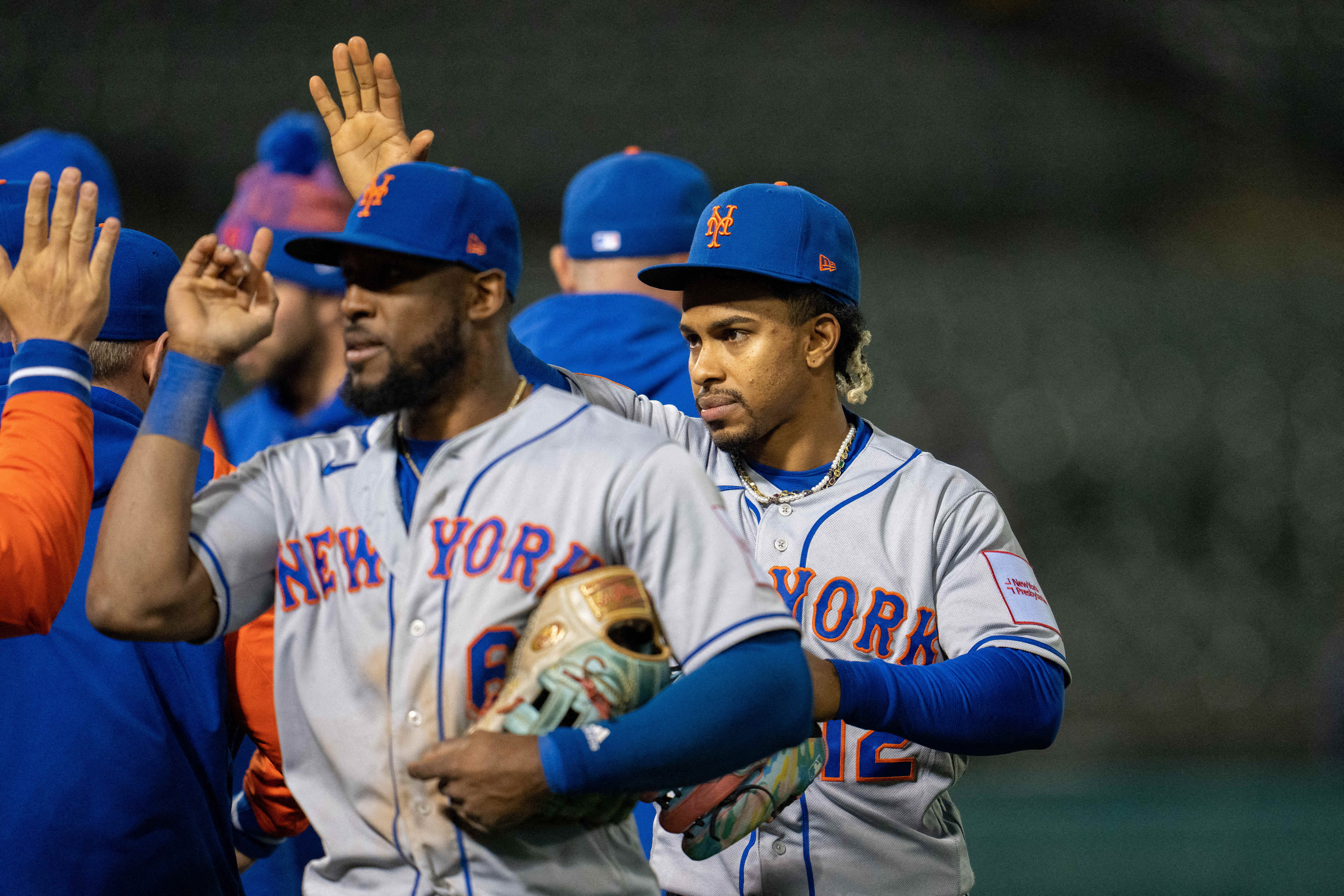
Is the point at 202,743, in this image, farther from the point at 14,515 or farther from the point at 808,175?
the point at 808,175

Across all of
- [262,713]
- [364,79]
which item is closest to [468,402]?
[262,713]

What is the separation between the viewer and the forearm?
1455 mm

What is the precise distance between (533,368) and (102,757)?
0.84 meters

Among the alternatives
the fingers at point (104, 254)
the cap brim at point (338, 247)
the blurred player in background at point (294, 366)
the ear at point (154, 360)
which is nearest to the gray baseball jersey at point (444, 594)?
the cap brim at point (338, 247)

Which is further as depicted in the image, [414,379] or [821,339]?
[821,339]

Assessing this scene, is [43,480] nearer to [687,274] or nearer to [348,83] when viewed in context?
[348,83]

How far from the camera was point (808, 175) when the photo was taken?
26.1 feet

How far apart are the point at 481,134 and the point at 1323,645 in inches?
226

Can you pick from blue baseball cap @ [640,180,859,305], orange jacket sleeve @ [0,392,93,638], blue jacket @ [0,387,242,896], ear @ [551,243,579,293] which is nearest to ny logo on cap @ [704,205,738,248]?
blue baseball cap @ [640,180,859,305]

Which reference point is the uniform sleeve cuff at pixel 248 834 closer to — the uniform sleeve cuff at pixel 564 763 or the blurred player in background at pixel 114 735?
the blurred player in background at pixel 114 735

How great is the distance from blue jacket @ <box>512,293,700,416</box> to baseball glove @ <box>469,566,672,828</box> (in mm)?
1456

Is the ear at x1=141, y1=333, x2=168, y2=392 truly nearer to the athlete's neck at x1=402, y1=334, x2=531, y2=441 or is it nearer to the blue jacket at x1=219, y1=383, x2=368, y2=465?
the athlete's neck at x1=402, y1=334, x2=531, y2=441

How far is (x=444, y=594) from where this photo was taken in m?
1.50

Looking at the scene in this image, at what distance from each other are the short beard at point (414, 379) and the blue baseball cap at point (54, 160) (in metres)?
2.60
